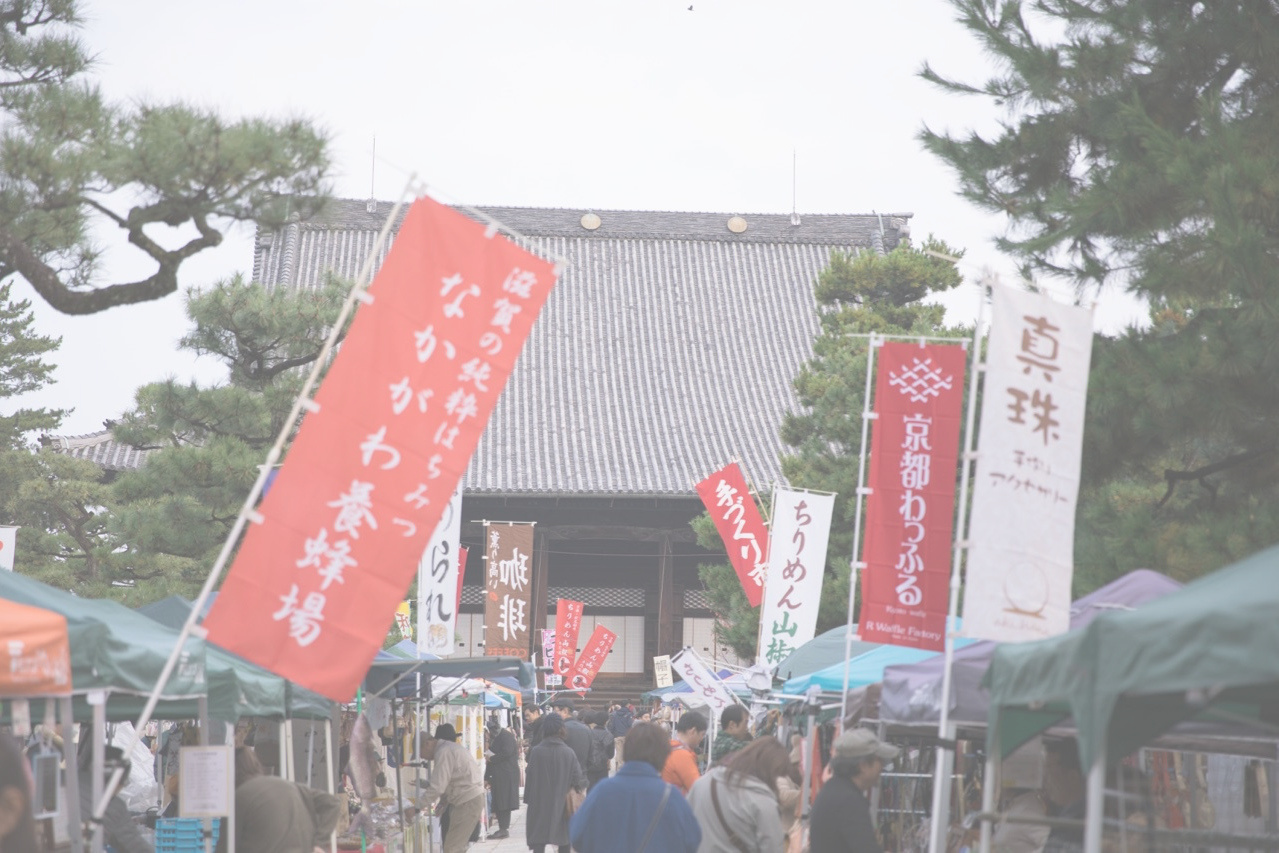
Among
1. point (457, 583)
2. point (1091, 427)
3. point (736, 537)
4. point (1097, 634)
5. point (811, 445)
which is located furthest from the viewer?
point (811, 445)

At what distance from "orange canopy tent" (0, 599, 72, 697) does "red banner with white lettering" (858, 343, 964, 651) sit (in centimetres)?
367

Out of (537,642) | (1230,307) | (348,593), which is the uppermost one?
(1230,307)

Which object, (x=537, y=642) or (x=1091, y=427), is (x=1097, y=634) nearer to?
(x=1091, y=427)

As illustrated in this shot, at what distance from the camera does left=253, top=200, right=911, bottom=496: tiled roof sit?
30.2m

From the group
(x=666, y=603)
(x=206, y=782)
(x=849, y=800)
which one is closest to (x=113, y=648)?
(x=206, y=782)

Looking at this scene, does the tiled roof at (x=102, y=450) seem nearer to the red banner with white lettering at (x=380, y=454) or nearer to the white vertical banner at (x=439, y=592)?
the white vertical banner at (x=439, y=592)

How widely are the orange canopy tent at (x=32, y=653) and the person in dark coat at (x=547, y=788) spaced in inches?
289

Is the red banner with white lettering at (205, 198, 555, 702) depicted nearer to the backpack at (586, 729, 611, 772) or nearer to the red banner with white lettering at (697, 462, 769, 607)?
the red banner with white lettering at (697, 462, 769, 607)

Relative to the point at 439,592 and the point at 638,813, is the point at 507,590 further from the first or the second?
the point at 638,813

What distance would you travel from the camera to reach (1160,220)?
23.8 feet

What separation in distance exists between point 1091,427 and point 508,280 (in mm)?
3995

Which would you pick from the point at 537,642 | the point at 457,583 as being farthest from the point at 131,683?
the point at 537,642

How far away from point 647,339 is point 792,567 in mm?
22864

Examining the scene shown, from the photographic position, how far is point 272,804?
20.9 ft
